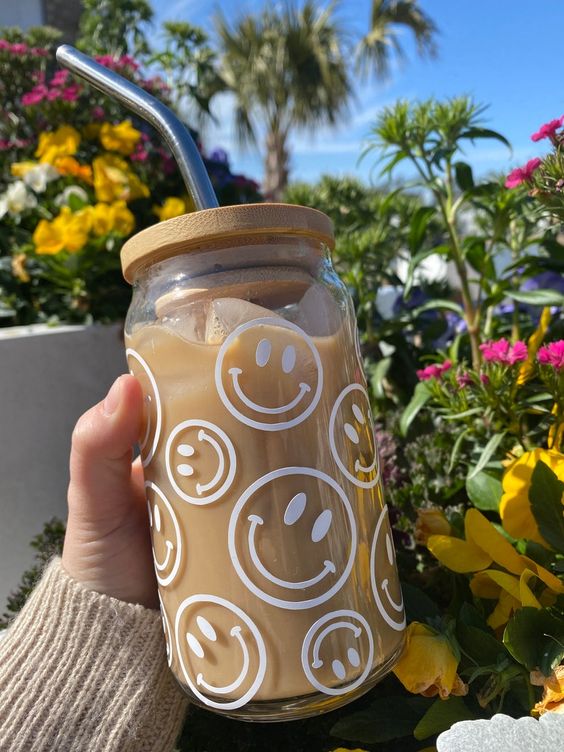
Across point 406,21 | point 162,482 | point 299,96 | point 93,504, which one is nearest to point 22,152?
point 93,504

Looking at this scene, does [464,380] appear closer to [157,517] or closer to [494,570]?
[494,570]

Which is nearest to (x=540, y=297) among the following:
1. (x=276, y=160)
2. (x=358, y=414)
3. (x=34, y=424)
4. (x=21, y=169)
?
(x=358, y=414)

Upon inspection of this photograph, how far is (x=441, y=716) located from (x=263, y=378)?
0.41 metres

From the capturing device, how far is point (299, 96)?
10.8m

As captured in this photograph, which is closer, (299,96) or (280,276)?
(280,276)

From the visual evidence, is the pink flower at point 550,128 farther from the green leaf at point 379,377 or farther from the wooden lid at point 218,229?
the green leaf at point 379,377

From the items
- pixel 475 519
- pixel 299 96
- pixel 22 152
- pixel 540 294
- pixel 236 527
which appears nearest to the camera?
pixel 236 527

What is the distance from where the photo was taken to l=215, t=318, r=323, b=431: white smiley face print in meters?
0.61

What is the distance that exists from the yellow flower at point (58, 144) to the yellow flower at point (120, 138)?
0.08m

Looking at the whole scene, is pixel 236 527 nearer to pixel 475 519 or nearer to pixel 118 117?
pixel 475 519

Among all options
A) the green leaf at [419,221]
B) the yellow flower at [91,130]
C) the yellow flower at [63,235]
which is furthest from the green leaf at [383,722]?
the yellow flower at [91,130]

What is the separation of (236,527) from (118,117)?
179 centimetres

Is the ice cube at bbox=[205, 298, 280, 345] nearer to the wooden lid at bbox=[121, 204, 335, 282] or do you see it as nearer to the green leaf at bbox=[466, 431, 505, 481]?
the wooden lid at bbox=[121, 204, 335, 282]

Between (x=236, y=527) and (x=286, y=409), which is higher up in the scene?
(x=286, y=409)
